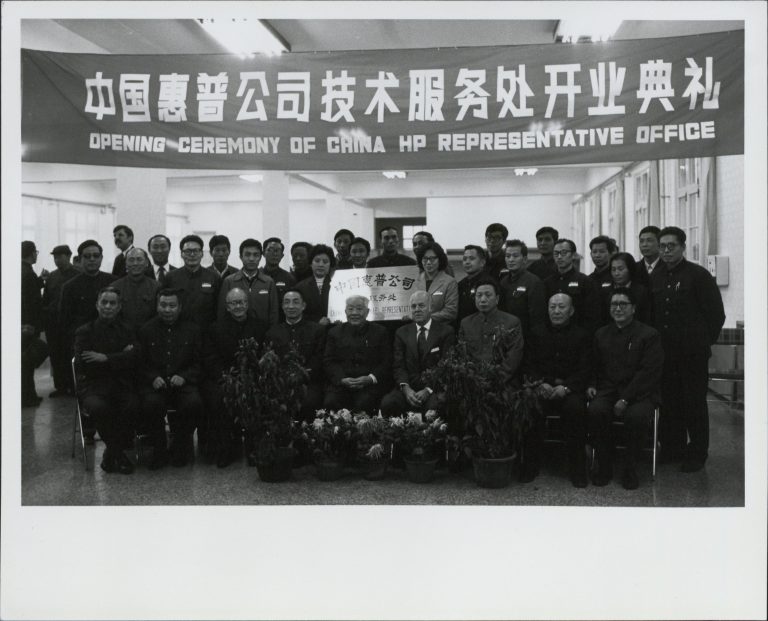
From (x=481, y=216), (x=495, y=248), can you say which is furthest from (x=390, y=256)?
(x=481, y=216)

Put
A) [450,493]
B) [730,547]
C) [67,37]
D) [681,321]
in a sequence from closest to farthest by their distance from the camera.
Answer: [730,547]
[450,493]
[681,321]
[67,37]

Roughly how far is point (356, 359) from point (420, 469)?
83 centimetres

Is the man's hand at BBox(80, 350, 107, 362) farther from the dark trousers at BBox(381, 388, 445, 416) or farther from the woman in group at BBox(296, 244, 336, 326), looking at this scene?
the dark trousers at BBox(381, 388, 445, 416)

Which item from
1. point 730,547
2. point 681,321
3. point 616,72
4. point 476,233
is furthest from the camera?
point 476,233

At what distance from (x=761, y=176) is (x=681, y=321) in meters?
1.34

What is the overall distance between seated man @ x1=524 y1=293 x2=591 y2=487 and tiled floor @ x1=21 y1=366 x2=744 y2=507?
208 mm

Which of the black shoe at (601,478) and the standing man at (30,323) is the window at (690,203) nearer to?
the black shoe at (601,478)

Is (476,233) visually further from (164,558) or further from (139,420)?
(164,558)

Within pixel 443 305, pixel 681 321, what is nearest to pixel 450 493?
pixel 443 305

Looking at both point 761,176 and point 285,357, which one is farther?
point 285,357

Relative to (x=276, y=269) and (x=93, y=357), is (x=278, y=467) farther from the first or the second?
(x=276, y=269)

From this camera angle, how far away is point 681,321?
13.9 feet

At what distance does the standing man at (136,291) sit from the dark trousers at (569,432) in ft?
9.57

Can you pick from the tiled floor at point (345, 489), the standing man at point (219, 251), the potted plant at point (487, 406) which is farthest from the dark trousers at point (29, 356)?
the potted plant at point (487, 406)
